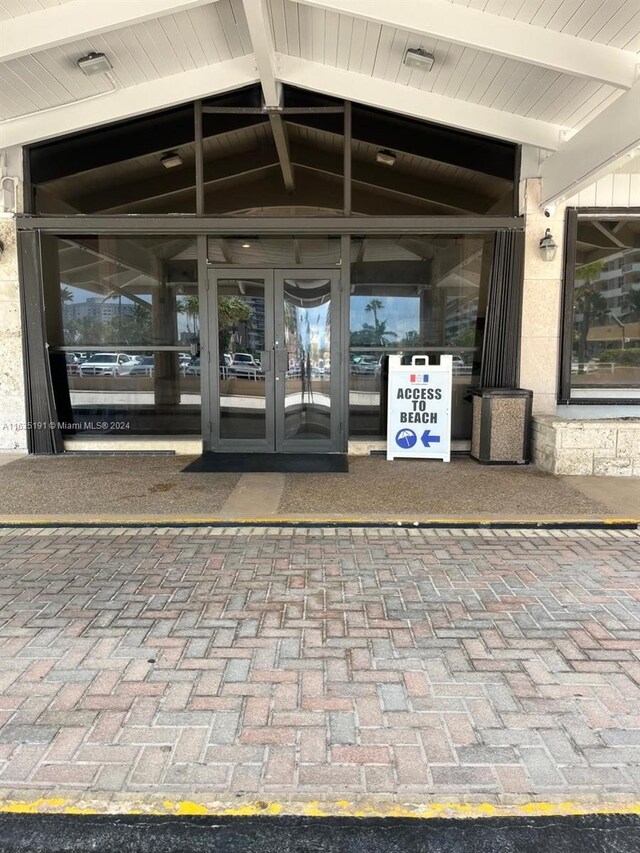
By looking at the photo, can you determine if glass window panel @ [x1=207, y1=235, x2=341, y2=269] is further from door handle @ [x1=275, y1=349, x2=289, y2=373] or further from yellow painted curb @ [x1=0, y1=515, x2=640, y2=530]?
yellow painted curb @ [x1=0, y1=515, x2=640, y2=530]

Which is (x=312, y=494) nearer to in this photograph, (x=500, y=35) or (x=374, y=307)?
(x=374, y=307)

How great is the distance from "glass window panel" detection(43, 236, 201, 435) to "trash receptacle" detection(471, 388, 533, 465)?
377 cm

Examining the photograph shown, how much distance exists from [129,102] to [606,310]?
6.66m

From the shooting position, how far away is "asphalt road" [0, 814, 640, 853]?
1.89 meters

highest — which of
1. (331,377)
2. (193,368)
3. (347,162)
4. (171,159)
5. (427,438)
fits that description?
(171,159)

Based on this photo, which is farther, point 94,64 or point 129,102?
point 129,102

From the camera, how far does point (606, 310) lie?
7879mm

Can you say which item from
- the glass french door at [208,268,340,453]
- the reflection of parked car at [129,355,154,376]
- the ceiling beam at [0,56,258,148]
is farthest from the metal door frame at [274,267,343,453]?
the ceiling beam at [0,56,258,148]

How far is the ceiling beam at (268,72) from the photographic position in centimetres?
525

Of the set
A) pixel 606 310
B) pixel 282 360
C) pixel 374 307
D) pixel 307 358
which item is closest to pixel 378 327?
pixel 374 307

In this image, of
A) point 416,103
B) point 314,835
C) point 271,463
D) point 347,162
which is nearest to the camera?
point 314,835

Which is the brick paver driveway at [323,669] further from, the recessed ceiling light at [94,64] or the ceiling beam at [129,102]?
the ceiling beam at [129,102]

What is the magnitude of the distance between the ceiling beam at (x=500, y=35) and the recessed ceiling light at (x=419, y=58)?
0.83 metres

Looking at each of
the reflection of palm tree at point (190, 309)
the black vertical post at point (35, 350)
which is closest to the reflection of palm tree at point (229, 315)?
the reflection of palm tree at point (190, 309)
